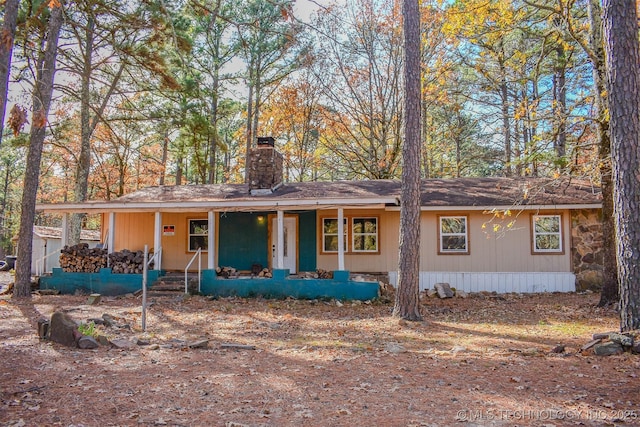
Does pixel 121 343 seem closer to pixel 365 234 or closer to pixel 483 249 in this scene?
pixel 365 234

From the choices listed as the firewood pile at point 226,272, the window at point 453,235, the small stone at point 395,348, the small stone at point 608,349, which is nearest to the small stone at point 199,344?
the small stone at point 395,348

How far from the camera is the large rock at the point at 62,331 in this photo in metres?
6.48

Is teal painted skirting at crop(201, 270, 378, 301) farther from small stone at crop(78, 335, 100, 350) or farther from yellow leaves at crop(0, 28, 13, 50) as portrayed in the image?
yellow leaves at crop(0, 28, 13, 50)

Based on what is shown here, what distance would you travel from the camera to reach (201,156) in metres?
24.3

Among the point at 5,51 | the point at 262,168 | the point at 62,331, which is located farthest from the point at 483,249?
the point at 5,51

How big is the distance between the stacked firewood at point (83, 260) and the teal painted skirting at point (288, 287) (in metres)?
3.54

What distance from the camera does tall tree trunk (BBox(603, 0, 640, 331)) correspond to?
5.98m

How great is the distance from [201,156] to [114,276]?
39.2ft

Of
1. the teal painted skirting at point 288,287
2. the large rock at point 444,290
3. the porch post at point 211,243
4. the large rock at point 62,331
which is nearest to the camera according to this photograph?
the large rock at point 62,331

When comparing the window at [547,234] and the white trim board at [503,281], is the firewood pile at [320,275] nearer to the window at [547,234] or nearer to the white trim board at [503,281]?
the white trim board at [503,281]

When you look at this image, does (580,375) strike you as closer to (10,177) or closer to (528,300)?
(528,300)

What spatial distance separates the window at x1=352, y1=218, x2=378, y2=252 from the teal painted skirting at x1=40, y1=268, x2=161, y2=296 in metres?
6.13

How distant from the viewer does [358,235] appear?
1437 centimetres

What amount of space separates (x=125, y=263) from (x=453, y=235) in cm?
1000
